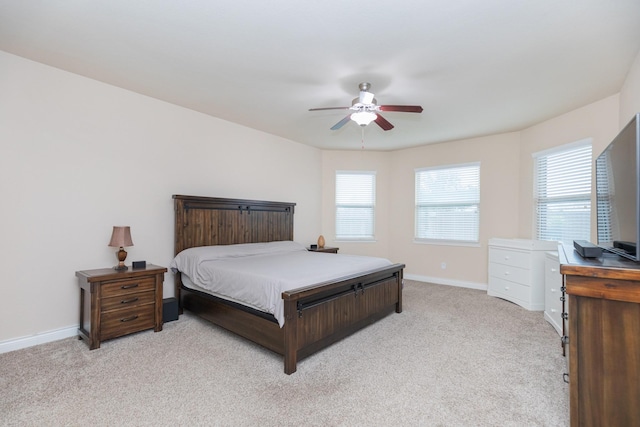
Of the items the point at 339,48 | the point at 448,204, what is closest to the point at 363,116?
the point at 339,48

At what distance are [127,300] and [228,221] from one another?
1.67 metres

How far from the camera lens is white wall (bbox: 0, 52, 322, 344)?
9.10ft

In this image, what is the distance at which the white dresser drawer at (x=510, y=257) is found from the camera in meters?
4.17

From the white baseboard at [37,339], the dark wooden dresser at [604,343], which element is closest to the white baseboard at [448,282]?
the dark wooden dresser at [604,343]

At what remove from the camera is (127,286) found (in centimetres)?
303

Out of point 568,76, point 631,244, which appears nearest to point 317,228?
point 568,76

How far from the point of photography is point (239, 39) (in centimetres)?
241

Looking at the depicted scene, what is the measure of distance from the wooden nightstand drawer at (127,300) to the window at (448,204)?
15.4ft

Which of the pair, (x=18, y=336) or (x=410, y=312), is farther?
(x=410, y=312)

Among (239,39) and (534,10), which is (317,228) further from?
(534,10)

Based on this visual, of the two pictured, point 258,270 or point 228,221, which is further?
point 228,221

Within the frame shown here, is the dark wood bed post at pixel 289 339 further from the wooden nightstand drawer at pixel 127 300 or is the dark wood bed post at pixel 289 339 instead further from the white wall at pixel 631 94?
the white wall at pixel 631 94

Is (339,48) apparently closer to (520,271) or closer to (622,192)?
(622,192)

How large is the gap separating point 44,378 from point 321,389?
6.86 feet
